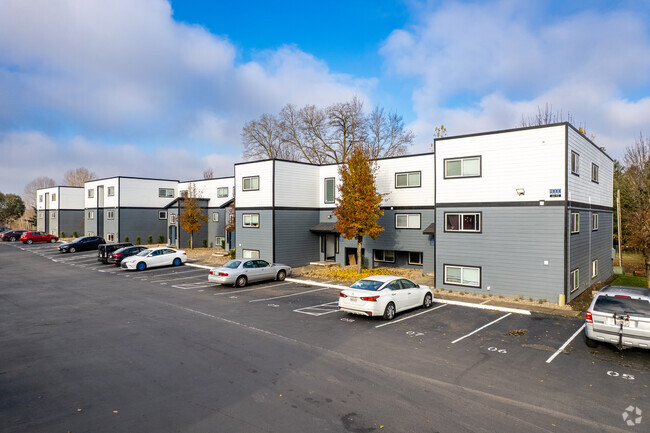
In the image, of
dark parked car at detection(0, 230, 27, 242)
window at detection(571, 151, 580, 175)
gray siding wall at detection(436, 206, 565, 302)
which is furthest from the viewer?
dark parked car at detection(0, 230, 27, 242)

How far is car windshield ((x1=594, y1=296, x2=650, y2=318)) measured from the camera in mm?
10016

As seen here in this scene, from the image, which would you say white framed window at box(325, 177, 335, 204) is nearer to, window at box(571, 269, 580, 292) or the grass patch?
window at box(571, 269, 580, 292)

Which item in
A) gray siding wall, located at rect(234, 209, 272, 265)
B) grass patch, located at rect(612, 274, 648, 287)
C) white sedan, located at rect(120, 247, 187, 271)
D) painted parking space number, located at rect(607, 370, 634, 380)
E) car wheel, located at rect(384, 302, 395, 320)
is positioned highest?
gray siding wall, located at rect(234, 209, 272, 265)

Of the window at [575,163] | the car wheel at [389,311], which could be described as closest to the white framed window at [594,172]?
the window at [575,163]

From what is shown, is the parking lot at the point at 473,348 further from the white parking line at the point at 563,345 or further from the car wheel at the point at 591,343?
the car wheel at the point at 591,343

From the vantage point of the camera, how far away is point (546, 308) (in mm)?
15984

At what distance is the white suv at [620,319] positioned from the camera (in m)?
9.84

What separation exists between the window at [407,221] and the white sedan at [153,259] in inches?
679

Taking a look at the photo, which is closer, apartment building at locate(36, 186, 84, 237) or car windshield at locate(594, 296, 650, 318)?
car windshield at locate(594, 296, 650, 318)

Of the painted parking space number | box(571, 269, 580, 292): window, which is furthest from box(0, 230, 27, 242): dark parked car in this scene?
the painted parking space number

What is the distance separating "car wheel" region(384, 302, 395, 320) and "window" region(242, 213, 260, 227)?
15747mm

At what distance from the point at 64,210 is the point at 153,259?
3855cm

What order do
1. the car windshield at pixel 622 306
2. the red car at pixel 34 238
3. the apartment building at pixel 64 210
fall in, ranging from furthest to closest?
1. the apartment building at pixel 64 210
2. the red car at pixel 34 238
3. the car windshield at pixel 622 306

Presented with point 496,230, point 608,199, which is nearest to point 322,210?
point 496,230
